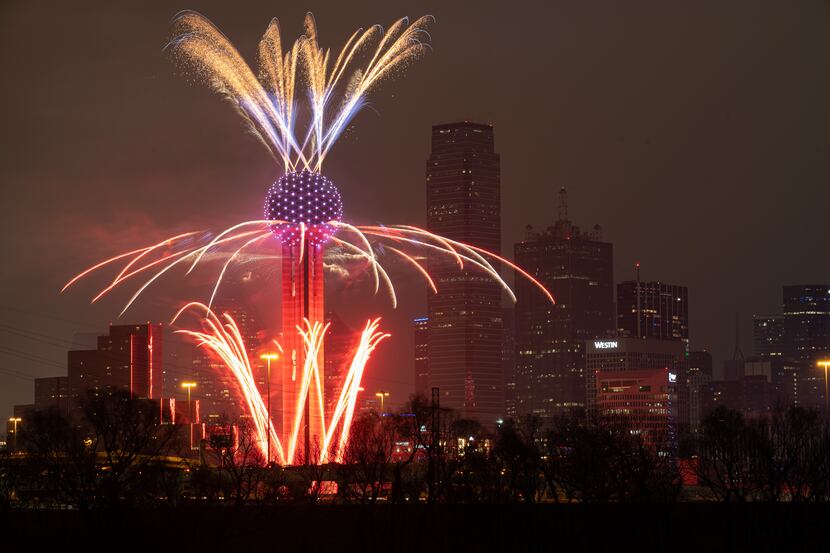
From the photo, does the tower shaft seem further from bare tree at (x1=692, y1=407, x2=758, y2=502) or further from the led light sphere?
bare tree at (x1=692, y1=407, x2=758, y2=502)

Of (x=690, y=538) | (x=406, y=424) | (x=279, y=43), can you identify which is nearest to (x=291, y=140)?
(x=279, y=43)

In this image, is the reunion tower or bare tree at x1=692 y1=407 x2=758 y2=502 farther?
the reunion tower

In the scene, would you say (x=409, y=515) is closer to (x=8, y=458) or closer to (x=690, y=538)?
(x=690, y=538)

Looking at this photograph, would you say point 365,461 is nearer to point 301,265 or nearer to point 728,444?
point 301,265

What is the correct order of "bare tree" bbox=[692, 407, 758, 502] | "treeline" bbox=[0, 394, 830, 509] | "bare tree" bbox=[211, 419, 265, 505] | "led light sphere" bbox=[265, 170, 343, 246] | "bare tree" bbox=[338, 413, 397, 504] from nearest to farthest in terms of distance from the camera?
1. "treeline" bbox=[0, 394, 830, 509]
2. "bare tree" bbox=[338, 413, 397, 504]
3. "bare tree" bbox=[211, 419, 265, 505]
4. "bare tree" bbox=[692, 407, 758, 502]
5. "led light sphere" bbox=[265, 170, 343, 246]

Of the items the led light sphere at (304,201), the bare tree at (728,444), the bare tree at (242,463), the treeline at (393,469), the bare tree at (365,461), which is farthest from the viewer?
the led light sphere at (304,201)

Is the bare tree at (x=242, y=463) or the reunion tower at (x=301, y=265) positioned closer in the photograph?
the bare tree at (x=242, y=463)

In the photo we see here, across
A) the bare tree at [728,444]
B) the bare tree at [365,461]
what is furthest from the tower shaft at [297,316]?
the bare tree at [728,444]

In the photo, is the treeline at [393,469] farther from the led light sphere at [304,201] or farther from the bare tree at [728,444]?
the led light sphere at [304,201]

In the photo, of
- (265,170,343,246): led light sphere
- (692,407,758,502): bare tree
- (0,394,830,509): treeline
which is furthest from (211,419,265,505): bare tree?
(692,407,758,502): bare tree
